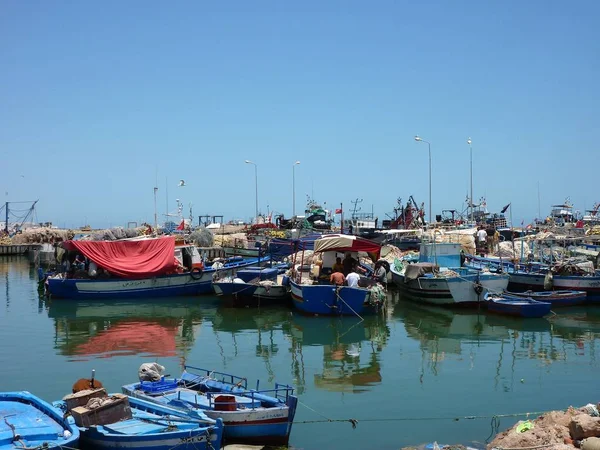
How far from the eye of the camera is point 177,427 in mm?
10609

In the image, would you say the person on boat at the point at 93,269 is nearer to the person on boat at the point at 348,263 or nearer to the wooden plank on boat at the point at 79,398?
the person on boat at the point at 348,263

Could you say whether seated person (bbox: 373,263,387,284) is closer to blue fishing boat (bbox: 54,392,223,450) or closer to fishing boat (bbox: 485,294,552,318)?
fishing boat (bbox: 485,294,552,318)

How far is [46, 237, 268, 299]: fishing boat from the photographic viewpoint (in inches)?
1253

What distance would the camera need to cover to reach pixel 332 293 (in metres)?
25.3

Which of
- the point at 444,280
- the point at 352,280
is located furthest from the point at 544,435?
the point at 444,280

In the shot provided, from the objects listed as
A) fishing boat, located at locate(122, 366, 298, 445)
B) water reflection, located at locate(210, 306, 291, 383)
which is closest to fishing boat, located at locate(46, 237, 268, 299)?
water reflection, located at locate(210, 306, 291, 383)

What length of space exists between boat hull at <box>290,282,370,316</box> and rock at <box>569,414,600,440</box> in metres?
14.2

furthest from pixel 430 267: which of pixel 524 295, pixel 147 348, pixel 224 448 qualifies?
pixel 224 448

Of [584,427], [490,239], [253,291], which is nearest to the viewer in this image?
[584,427]

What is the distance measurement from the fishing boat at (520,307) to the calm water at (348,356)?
0.53 m

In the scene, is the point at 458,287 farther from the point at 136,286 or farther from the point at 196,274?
the point at 136,286

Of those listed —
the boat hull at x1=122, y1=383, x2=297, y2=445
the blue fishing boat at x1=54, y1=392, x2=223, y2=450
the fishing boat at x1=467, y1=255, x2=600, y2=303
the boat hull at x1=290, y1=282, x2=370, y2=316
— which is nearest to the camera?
the blue fishing boat at x1=54, y1=392, x2=223, y2=450

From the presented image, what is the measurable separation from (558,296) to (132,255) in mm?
21250

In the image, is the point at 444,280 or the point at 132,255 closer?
the point at 444,280
